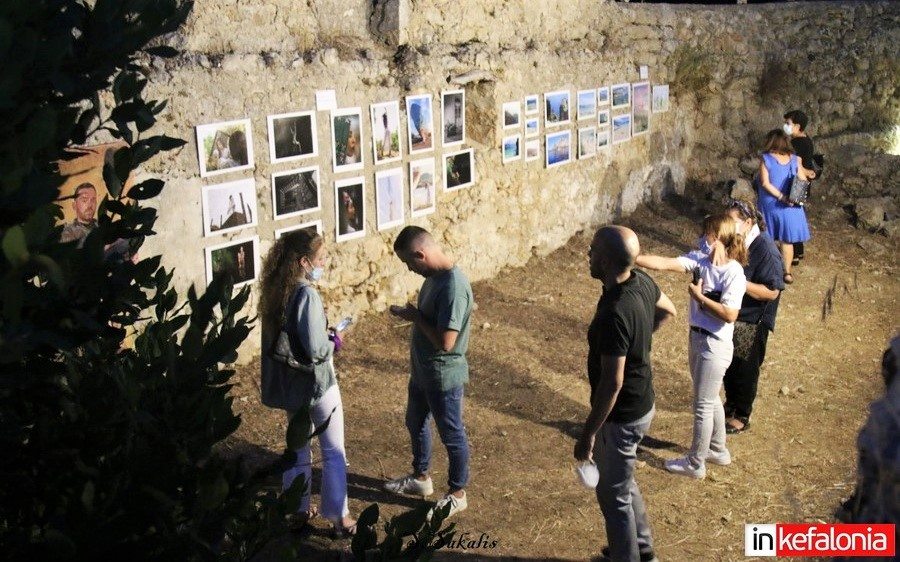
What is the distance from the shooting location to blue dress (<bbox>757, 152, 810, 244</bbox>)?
30.9ft

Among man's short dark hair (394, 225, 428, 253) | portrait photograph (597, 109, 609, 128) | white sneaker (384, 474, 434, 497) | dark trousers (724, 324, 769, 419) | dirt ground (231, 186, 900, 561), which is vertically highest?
man's short dark hair (394, 225, 428, 253)

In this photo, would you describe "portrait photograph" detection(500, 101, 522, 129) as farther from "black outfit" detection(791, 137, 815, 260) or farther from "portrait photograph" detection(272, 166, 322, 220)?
"black outfit" detection(791, 137, 815, 260)

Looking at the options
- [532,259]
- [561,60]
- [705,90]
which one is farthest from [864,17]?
[532,259]

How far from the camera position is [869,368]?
809cm

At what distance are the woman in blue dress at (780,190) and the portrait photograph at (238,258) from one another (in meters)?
5.19

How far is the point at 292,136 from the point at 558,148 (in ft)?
13.2

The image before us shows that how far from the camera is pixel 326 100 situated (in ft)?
25.5

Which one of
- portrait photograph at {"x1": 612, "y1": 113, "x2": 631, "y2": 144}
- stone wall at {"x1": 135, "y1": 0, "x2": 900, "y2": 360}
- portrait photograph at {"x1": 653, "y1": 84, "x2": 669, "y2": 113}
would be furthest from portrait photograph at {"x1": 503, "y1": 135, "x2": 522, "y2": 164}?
portrait photograph at {"x1": 653, "y1": 84, "x2": 669, "y2": 113}

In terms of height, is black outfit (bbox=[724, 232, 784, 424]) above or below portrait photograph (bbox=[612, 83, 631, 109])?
below

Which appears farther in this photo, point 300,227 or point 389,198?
point 389,198

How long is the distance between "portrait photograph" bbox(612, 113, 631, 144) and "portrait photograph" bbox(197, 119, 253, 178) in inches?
226

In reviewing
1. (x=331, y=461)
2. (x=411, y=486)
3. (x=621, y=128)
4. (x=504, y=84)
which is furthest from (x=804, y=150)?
(x=331, y=461)

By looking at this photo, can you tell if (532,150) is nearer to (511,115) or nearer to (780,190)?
(511,115)

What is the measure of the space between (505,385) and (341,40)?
3.25 metres
